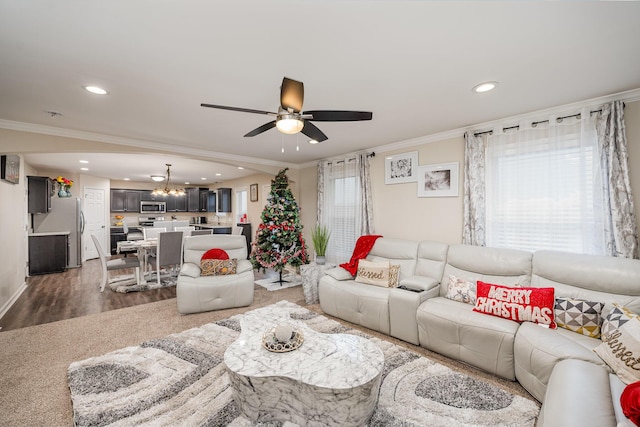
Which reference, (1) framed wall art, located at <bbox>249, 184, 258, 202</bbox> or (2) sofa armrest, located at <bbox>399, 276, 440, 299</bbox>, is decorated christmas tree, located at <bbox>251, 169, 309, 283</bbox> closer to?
(2) sofa armrest, located at <bbox>399, 276, 440, 299</bbox>

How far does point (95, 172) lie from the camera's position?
7629 mm

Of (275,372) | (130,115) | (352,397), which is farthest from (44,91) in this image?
(352,397)

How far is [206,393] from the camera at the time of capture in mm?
2045

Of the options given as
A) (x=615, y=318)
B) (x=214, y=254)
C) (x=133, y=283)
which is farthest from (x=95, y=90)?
(x=615, y=318)

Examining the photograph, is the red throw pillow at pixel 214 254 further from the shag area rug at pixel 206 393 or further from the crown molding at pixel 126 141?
the crown molding at pixel 126 141

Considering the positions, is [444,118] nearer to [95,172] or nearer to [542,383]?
[542,383]

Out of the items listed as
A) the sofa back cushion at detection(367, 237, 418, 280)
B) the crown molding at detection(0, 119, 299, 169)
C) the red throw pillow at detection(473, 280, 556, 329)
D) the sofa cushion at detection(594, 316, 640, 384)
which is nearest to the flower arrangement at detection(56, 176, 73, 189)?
the crown molding at detection(0, 119, 299, 169)

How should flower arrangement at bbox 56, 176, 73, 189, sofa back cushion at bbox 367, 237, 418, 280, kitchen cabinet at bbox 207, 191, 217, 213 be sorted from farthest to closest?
kitchen cabinet at bbox 207, 191, 217, 213
flower arrangement at bbox 56, 176, 73, 189
sofa back cushion at bbox 367, 237, 418, 280

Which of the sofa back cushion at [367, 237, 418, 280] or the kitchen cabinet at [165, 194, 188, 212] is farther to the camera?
the kitchen cabinet at [165, 194, 188, 212]

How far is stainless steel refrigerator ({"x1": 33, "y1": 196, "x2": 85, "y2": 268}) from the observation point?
6.46m

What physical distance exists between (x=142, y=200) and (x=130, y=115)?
24.5 ft

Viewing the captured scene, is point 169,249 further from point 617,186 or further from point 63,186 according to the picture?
point 617,186

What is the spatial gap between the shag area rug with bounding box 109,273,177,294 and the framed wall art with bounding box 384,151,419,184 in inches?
174

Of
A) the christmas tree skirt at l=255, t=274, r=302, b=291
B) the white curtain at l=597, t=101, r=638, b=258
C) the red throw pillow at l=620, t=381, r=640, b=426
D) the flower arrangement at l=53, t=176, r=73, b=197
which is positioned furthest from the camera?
the flower arrangement at l=53, t=176, r=73, b=197
